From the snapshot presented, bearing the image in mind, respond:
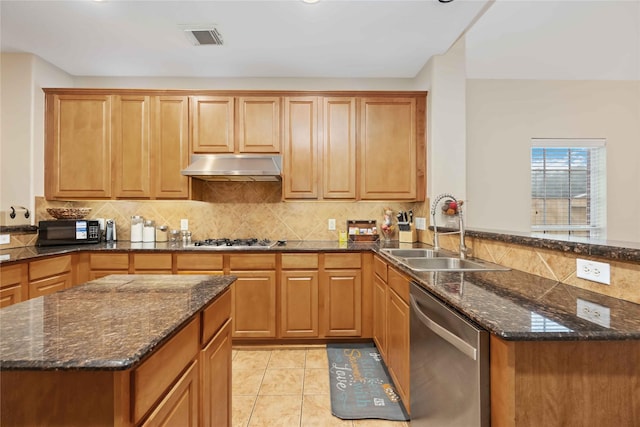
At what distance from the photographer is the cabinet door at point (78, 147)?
2.98 metres

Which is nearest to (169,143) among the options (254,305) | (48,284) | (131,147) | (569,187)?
(131,147)

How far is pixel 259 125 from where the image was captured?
10.0 ft

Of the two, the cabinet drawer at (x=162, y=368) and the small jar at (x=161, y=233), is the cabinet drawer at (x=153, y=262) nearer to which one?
the small jar at (x=161, y=233)

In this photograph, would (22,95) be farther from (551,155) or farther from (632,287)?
(551,155)

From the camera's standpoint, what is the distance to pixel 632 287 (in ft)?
3.48

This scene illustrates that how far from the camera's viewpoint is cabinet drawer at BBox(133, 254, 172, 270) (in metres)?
2.75

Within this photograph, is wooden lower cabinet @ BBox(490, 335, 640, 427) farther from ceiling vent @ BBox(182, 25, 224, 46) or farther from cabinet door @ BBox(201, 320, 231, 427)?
ceiling vent @ BBox(182, 25, 224, 46)

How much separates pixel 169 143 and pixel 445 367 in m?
3.10

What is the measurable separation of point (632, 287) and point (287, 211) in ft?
9.18

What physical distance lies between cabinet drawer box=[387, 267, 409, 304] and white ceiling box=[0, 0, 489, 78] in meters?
1.94

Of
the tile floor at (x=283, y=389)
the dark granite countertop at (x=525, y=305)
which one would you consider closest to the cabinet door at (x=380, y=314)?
the tile floor at (x=283, y=389)

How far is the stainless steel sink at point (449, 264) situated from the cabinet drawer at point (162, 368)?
1227mm

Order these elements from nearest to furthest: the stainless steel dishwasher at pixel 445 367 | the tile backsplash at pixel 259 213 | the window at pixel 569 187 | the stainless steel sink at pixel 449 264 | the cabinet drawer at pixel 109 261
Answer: the stainless steel dishwasher at pixel 445 367, the stainless steel sink at pixel 449 264, the cabinet drawer at pixel 109 261, the tile backsplash at pixel 259 213, the window at pixel 569 187

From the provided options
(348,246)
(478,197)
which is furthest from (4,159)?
(478,197)
